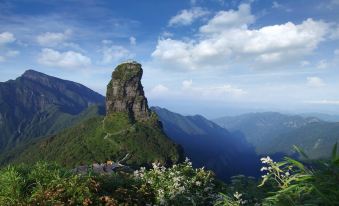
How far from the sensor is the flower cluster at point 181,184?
9.70 m

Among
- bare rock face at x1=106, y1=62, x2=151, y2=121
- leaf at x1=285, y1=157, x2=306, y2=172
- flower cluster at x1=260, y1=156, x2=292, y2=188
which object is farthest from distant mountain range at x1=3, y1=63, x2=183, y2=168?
leaf at x1=285, y1=157, x2=306, y2=172

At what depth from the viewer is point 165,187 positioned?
1026 cm

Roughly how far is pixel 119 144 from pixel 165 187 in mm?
153905

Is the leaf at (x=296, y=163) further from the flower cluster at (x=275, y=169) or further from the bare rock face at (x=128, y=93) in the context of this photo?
the bare rock face at (x=128, y=93)

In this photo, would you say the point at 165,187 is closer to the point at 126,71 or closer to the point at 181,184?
the point at 181,184

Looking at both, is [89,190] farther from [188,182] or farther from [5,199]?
[188,182]

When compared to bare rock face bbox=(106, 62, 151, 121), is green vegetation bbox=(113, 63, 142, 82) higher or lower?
higher

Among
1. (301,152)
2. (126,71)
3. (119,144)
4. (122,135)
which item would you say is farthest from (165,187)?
(126,71)

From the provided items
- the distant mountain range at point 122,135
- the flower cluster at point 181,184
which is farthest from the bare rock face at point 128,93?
the flower cluster at point 181,184

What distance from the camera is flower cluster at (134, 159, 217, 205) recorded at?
31.8ft

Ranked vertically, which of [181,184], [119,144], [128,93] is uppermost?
[128,93]

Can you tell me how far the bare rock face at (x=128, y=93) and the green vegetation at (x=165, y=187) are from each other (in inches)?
6763

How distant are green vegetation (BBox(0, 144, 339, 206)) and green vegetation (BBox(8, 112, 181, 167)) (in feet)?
453

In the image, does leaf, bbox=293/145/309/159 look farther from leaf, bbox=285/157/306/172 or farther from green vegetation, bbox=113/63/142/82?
green vegetation, bbox=113/63/142/82
